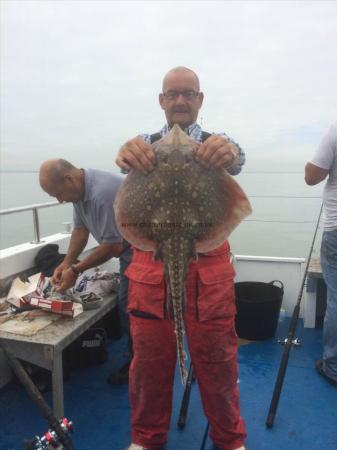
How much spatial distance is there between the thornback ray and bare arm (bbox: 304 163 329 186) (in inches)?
62.9

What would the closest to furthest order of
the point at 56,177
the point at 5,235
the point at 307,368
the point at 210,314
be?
the point at 210,314, the point at 56,177, the point at 307,368, the point at 5,235

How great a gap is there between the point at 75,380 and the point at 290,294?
280 cm

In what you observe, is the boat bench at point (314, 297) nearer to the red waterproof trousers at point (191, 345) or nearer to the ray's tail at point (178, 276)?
the red waterproof trousers at point (191, 345)

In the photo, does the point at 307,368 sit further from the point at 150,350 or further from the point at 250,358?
the point at 150,350

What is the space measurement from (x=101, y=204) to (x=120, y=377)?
5.18ft

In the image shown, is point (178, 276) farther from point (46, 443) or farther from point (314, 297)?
point (314, 297)

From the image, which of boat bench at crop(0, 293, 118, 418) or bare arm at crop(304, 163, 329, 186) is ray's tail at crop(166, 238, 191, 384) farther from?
bare arm at crop(304, 163, 329, 186)

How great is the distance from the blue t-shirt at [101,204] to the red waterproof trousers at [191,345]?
2.64ft

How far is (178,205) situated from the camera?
1.72 m

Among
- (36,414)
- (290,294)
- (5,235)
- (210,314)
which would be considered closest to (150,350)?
(210,314)

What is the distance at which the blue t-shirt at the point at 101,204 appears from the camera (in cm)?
304

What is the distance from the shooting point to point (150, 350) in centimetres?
227

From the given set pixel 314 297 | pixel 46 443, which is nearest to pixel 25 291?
pixel 46 443

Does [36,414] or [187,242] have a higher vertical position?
[187,242]
